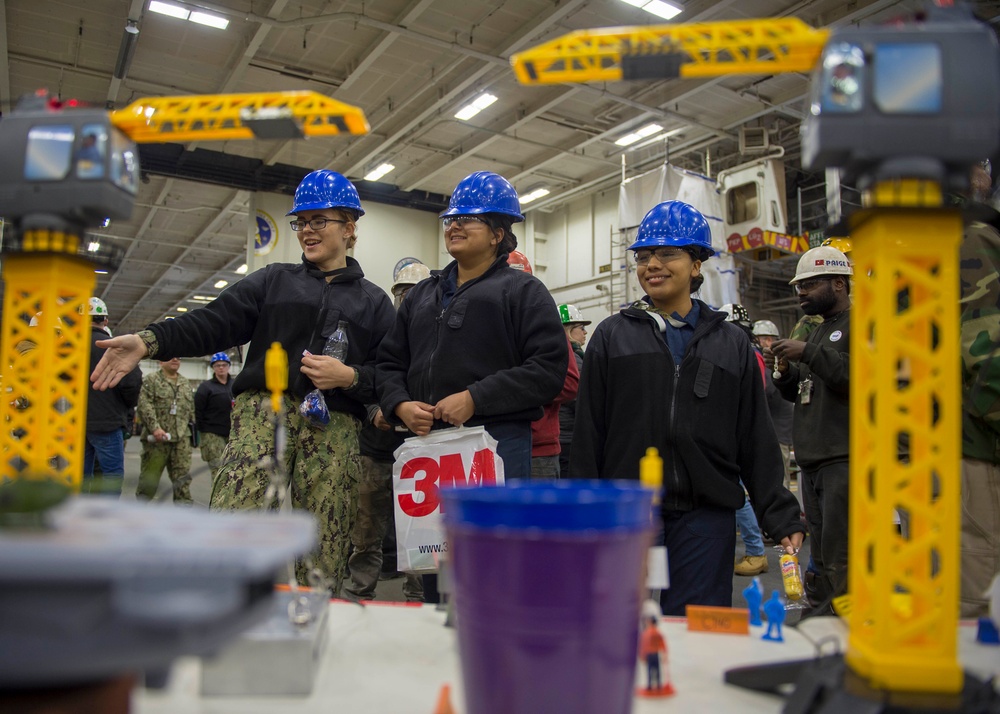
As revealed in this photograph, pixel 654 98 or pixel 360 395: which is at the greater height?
pixel 654 98

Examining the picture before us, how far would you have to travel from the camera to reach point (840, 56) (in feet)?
3.49

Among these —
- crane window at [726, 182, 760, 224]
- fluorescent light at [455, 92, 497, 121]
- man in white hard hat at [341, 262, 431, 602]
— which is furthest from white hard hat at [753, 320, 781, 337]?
man in white hard hat at [341, 262, 431, 602]

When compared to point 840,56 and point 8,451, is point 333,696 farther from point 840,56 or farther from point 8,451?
point 840,56

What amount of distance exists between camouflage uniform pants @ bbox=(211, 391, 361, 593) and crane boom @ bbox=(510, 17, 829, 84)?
5.58ft

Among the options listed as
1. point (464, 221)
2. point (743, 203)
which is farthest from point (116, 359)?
point (743, 203)

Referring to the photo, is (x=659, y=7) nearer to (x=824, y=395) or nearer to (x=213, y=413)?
(x=824, y=395)

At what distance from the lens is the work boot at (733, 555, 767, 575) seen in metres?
5.34

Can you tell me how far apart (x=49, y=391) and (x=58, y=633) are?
2.53 feet

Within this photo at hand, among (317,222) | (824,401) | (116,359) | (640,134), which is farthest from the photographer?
(640,134)

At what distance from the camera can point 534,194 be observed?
15008mm

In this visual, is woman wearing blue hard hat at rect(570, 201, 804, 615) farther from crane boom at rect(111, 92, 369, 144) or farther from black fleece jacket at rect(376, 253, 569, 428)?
crane boom at rect(111, 92, 369, 144)

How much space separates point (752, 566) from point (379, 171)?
1039cm

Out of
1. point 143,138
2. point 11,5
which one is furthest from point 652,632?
point 11,5

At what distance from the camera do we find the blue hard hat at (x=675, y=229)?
2.60 m
